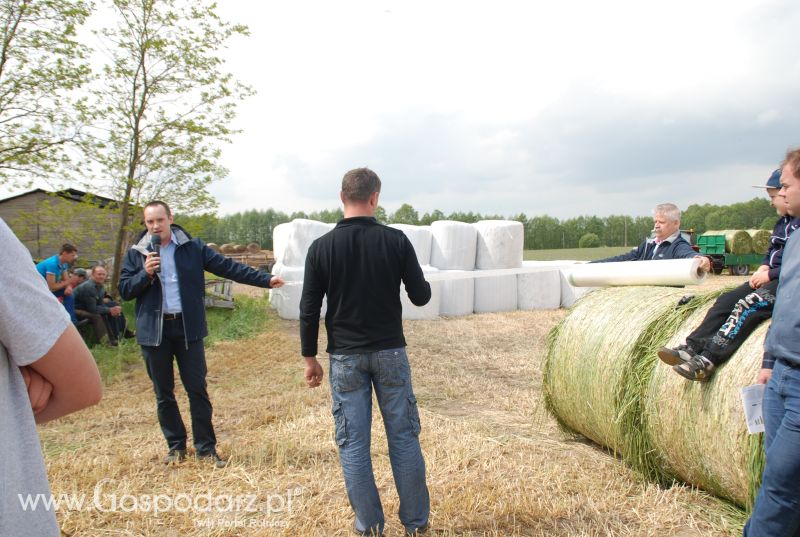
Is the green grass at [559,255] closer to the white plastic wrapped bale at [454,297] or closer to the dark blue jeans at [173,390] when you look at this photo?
the white plastic wrapped bale at [454,297]

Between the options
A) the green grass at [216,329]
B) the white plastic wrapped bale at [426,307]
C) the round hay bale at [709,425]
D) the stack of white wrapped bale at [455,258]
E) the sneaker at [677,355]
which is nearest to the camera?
the round hay bale at [709,425]

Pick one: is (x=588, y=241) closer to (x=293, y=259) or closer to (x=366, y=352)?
(x=293, y=259)

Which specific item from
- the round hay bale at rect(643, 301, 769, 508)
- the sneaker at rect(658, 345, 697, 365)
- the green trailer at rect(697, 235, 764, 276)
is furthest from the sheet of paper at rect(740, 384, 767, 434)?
the green trailer at rect(697, 235, 764, 276)

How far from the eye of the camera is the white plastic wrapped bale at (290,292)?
10.9 meters

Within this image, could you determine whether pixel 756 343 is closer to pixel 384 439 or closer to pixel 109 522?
pixel 384 439

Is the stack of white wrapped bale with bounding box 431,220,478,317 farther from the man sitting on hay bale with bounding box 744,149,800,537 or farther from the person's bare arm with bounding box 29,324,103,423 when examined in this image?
the person's bare arm with bounding box 29,324,103,423

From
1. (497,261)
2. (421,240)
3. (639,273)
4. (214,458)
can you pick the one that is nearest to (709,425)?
(639,273)

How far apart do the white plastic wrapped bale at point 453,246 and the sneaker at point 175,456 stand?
350 inches

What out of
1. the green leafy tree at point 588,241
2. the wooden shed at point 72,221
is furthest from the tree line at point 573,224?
the wooden shed at point 72,221

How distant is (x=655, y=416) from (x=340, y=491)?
193 centimetres

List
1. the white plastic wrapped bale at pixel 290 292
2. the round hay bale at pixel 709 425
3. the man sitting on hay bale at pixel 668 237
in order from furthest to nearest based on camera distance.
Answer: the white plastic wrapped bale at pixel 290 292, the man sitting on hay bale at pixel 668 237, the round hay bale at pixel 709 425

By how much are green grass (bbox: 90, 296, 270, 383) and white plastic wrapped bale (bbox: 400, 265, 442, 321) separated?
2695 millimetres

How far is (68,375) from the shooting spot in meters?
1.30

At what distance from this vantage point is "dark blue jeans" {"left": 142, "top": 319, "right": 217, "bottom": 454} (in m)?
4.00
